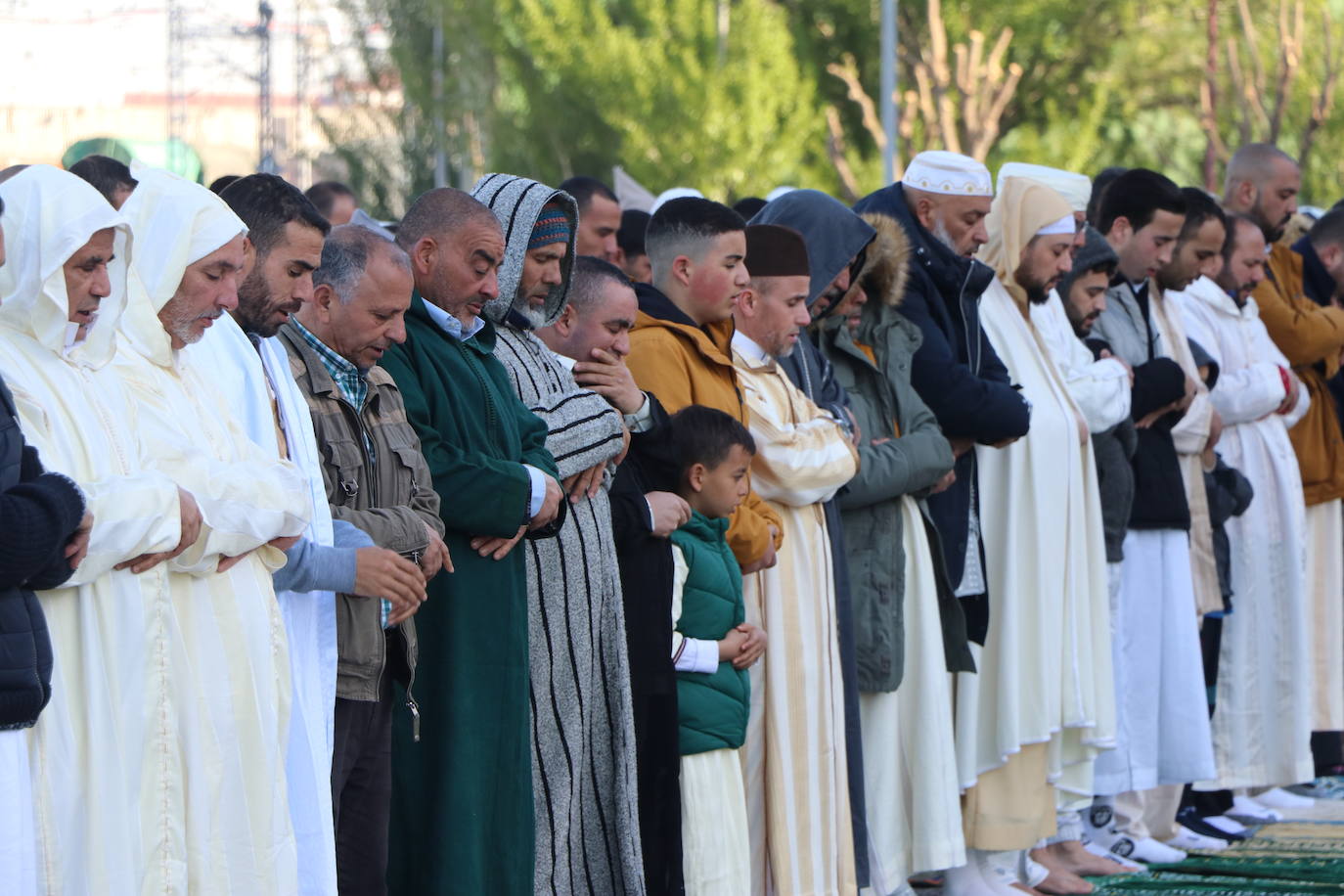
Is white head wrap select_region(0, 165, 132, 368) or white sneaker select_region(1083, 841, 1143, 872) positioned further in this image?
white sneaker select_region(1083, 841, 1143, 872)

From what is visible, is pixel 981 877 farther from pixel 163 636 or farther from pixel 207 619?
pixel 163 636

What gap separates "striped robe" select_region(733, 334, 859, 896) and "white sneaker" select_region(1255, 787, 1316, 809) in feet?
12.6

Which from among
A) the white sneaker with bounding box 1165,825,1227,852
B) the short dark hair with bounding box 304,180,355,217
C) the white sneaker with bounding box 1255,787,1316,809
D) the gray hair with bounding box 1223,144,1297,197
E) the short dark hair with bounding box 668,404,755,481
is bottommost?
the white sneaker with bounding box 1165,825,1227,852

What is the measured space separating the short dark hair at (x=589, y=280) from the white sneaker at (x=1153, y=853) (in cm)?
384

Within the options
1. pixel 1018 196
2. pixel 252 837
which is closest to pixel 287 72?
pixel 1018 196

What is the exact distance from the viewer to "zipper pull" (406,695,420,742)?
4555 millimetres

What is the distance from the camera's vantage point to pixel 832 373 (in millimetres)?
6672

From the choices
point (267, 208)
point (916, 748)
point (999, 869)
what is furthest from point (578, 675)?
point (999, 869)

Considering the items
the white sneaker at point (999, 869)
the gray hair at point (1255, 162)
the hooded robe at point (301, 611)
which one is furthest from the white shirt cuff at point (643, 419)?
the gray hair at point (1255, 162)

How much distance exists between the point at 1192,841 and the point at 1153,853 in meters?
0.47

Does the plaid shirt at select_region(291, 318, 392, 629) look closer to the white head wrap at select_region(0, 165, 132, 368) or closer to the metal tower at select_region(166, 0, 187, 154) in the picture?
the white head wrap at select_region(0, 165, 132, 368)

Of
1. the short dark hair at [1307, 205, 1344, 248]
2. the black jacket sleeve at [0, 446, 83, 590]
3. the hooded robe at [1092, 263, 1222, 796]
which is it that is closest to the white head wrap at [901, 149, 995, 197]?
the hooded robe at [1092, 263, 1222, 796]

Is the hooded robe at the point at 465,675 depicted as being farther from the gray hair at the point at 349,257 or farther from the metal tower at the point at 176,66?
the metal tower at the point at 176,66

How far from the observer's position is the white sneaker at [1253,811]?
892cm
